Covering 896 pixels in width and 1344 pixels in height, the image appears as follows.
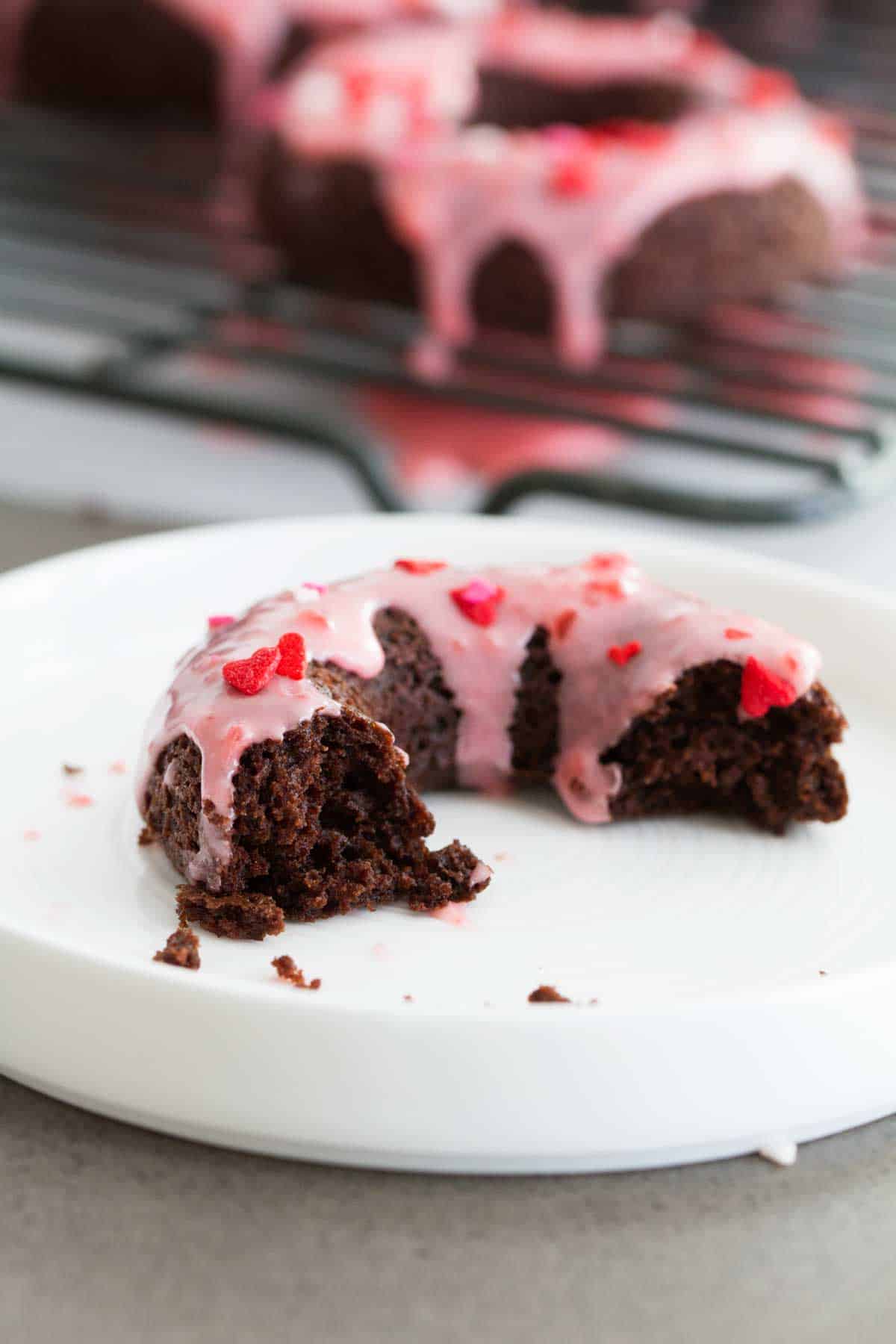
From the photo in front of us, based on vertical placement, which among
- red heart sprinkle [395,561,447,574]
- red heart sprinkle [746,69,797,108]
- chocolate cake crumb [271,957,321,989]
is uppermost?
red heart sprinkle [746,69,797,108]

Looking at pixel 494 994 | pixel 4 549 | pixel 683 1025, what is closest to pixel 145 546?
pixel 4 549

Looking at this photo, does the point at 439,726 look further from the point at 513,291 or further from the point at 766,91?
the point at 766,91

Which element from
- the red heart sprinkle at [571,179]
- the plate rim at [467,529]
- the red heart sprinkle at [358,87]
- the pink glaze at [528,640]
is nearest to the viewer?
the plate rim at [467,529]

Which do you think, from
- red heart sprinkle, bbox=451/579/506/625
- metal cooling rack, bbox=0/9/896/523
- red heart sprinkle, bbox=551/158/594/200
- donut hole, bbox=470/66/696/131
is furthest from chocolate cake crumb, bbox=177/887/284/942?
donut hole, bbox=470/66/696/131

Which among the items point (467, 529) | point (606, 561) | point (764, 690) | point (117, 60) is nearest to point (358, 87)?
point (117, 60)

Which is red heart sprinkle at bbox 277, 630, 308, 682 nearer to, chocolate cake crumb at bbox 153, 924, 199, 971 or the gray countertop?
chocolate cake crumb at bbox 153, 924, 199, 971

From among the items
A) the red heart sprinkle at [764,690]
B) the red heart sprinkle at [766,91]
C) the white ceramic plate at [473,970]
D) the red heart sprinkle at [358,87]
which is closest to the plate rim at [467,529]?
the white ceramic plate at [473,970]

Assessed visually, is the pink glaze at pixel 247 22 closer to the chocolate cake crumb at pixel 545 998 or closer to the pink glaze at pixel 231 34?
the pink glaze at pixel 231 34
